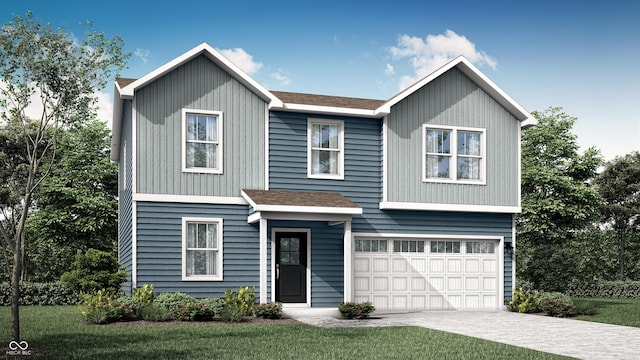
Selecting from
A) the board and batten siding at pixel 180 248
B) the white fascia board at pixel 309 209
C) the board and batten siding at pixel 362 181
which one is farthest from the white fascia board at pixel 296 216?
the board and batten siding at pixel 362 181

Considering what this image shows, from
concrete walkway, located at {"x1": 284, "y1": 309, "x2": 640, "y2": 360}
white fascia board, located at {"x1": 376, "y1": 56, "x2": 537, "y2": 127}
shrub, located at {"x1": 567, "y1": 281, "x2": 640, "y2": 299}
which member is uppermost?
white fascia board, located at {"x1": 376, "y1": 56, "x2": 537, "y2": 127}

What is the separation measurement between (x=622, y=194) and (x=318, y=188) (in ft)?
90.7

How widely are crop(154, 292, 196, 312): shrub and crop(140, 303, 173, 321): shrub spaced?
14.1 inches

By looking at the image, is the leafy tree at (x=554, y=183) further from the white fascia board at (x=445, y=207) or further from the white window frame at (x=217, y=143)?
the white window frame at (x=217, y=143)

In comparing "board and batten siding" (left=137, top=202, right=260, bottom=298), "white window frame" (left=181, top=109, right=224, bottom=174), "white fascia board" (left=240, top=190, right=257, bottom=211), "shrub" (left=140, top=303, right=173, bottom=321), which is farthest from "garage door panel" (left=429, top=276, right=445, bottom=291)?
"shrub" (left=140, top=303, right=173, bottom=321)

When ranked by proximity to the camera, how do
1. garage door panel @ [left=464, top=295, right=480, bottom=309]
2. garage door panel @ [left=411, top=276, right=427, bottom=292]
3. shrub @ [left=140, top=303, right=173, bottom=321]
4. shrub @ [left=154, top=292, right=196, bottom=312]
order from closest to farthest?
shrub @ [left=140, top=303, right=173, bottom=321]
shrub @ [left=154, top=292, right=196, bottom=312]
garage door panel @ [left=411, top=276, right=427, bottom=292]
garage door panel @ [left=464, top=295, right=480, bottom=309]

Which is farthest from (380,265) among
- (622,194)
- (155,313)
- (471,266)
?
(622,194)

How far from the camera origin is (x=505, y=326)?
17.5m

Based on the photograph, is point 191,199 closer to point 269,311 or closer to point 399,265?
point 269,311

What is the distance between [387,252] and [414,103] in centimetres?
469

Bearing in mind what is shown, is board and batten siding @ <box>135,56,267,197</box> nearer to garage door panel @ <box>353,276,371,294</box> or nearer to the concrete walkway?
garage door panel @ <box>353,276,371,294</box>

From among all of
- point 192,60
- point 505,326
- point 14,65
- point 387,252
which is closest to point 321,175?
point 387,252

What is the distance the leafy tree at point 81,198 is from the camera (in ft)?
104

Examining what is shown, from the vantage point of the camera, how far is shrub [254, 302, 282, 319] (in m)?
18.4
